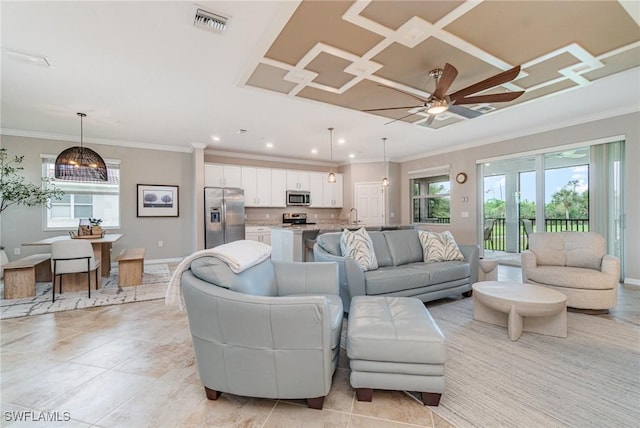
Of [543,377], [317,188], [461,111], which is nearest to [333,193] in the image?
[317,188]

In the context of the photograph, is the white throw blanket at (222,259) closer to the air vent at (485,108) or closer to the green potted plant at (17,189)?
the air vent at (485,108)

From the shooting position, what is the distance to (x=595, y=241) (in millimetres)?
3240

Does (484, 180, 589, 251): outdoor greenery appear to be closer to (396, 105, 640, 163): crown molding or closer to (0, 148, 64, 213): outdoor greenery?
(396, 105, 640, 163): crown molding

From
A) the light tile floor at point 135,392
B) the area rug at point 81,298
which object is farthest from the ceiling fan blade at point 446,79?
the area rug at point 81,298

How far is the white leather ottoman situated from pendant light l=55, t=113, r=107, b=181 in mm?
4559

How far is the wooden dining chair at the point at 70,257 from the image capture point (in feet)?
11.4

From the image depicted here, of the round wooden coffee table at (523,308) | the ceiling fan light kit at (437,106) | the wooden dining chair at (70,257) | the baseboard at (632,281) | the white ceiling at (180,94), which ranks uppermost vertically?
the white ceiling at (180,94)

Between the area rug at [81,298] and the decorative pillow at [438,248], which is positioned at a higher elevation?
the decorative pillow at [438,248]

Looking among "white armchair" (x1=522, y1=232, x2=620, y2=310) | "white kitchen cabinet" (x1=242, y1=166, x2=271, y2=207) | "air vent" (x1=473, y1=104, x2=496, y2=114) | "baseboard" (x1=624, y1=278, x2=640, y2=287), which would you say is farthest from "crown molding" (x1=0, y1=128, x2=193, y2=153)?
"baseboard" (x1=624, y1=278, x2=640, y2=287)

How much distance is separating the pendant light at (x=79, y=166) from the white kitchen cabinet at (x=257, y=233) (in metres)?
2.99

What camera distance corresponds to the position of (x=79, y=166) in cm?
400

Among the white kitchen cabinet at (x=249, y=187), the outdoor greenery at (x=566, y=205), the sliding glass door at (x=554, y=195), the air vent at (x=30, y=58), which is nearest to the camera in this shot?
the air vent at (x=30, y=58)

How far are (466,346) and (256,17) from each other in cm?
317

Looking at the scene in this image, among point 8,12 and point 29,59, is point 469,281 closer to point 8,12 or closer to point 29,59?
point 8,12
